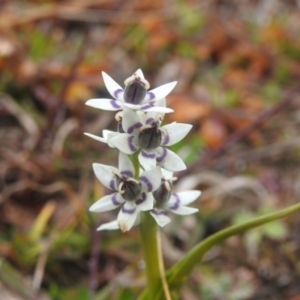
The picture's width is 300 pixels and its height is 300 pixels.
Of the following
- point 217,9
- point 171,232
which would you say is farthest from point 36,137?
point 217,9

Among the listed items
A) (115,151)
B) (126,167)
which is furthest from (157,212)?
(115,151)

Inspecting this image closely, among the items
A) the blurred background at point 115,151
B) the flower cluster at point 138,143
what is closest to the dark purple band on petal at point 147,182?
the flower cluster at point 138,143

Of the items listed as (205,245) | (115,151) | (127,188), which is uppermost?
(115,151)

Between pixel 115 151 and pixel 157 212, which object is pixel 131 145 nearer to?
pixel 157 212

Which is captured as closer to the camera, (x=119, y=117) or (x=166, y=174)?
(x=119, y=117)

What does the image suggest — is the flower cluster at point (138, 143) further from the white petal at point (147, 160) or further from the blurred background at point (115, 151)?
the blurred background at point (115, 151)

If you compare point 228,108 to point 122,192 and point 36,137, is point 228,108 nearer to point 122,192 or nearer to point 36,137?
point 36,137

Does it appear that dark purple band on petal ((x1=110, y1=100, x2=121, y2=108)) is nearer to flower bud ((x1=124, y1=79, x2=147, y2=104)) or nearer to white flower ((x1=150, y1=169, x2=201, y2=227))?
flower bud ((x1=124, y1=79, x2=147, y2=104))
